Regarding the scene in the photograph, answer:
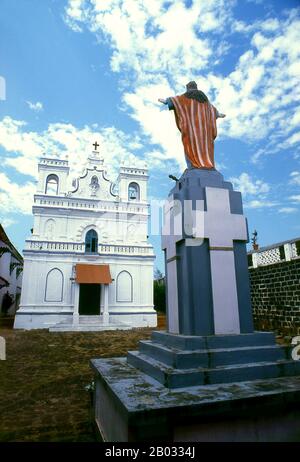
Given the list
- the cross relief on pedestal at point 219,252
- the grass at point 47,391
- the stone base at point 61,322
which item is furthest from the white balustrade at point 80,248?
the cross relief on pedestal at point 219,252

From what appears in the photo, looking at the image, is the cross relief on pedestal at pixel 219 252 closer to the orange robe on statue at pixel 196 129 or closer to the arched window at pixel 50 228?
the orange robe on statue at pixel 196 129

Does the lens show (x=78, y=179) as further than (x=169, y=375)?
Yes

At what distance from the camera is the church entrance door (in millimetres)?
17094

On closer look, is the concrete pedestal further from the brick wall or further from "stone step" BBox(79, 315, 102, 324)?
"stone step" BBox(79, 315, 102, 324)

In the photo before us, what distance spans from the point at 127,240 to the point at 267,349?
16413 mm

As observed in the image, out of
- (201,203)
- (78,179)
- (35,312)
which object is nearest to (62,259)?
(35,312)

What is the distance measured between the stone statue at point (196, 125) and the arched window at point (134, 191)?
1616 cm

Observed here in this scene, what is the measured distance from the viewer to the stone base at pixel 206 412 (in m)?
1.79

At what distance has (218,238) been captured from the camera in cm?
316

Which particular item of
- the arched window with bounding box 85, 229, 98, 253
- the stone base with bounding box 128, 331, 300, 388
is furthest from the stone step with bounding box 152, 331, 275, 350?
the arched window with bounding box 85, 229, 98, 253
